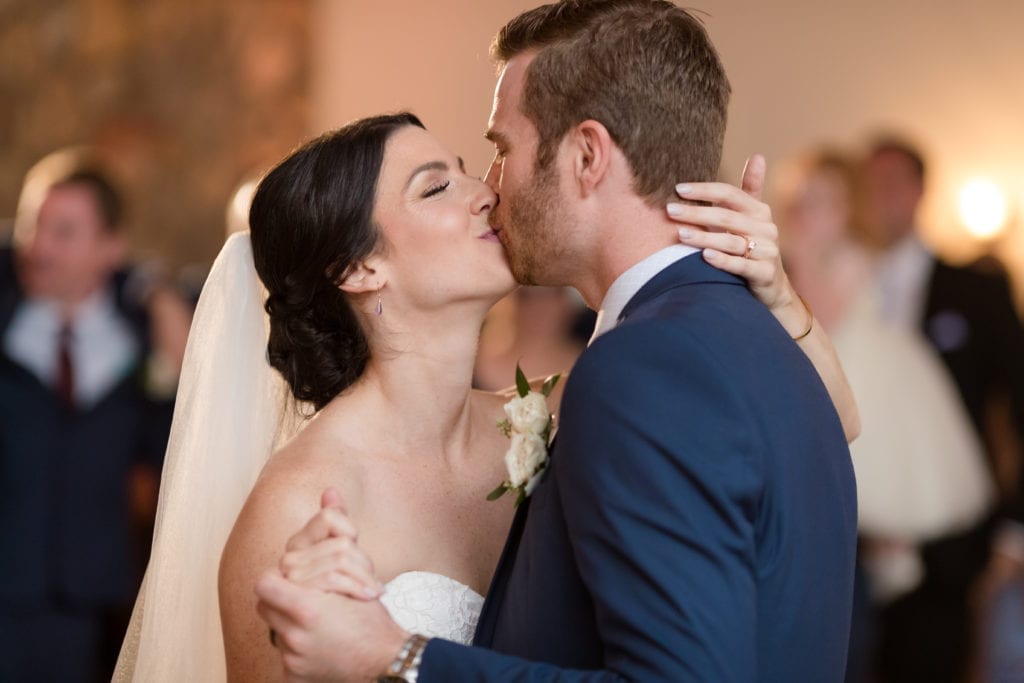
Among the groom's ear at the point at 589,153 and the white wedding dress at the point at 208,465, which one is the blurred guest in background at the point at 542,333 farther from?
the groom's ear at the point at 589,153

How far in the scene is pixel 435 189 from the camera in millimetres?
2453

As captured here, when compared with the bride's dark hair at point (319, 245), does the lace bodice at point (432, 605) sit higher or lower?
lower

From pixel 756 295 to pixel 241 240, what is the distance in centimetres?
111

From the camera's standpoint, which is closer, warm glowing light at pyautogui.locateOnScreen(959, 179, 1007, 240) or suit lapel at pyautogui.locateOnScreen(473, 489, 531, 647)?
suit lapel at pyautogui.locateOnScreen(473, 489, 531, 647)

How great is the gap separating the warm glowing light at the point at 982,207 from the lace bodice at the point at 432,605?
5013 millimetres

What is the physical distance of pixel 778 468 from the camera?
167 cm

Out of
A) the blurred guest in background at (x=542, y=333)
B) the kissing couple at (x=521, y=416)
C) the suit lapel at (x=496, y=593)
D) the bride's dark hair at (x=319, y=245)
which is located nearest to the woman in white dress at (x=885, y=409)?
the blurred guest in background at (x=542, y=333)

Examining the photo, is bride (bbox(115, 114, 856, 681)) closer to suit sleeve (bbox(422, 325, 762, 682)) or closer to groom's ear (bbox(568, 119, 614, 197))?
groom's ear (bbox(568, 119, 614, 197))

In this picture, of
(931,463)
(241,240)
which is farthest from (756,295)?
(931,463)

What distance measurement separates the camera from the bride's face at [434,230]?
2.38 meters

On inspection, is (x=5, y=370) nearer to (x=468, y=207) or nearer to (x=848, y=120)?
(x=468, y=207)

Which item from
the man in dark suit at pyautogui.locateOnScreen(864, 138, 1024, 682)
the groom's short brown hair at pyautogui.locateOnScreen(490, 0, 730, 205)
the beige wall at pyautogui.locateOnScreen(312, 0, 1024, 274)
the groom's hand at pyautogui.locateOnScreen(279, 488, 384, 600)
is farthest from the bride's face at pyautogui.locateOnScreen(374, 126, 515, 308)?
the beige wall at pyautogui.locateOnScreen(312, 0, 1024, 274)

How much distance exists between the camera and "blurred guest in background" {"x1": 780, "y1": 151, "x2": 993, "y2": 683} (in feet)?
14.3

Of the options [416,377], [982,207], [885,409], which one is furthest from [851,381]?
[982,207]
